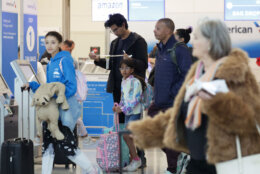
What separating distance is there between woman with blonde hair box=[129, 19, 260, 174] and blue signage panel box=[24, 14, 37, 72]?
15.4 ft

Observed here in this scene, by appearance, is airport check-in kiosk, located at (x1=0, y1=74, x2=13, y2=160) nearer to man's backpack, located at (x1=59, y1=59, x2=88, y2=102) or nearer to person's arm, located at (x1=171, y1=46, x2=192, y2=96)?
man's backpack, located at (x1=59, y1=59, x2=88, y2=102)

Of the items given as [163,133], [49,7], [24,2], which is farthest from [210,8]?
[163,133]

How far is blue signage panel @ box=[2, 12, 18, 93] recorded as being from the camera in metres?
6.64

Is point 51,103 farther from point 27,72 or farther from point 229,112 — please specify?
point 229,112

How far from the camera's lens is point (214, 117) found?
2496 millimetres

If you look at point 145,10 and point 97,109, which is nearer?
point 97,109

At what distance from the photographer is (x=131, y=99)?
19.7 ft

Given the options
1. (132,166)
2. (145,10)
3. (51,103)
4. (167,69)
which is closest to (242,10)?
(145,10)

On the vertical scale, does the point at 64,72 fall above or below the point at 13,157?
above

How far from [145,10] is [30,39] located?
8.89ft

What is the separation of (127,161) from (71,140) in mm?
1423

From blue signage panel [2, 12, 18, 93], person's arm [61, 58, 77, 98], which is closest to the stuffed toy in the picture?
person's arm [61, 58, 77, 98]

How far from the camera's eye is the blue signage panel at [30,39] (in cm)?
727

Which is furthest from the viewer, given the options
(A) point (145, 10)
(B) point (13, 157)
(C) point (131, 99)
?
(A) point (145, 10)
